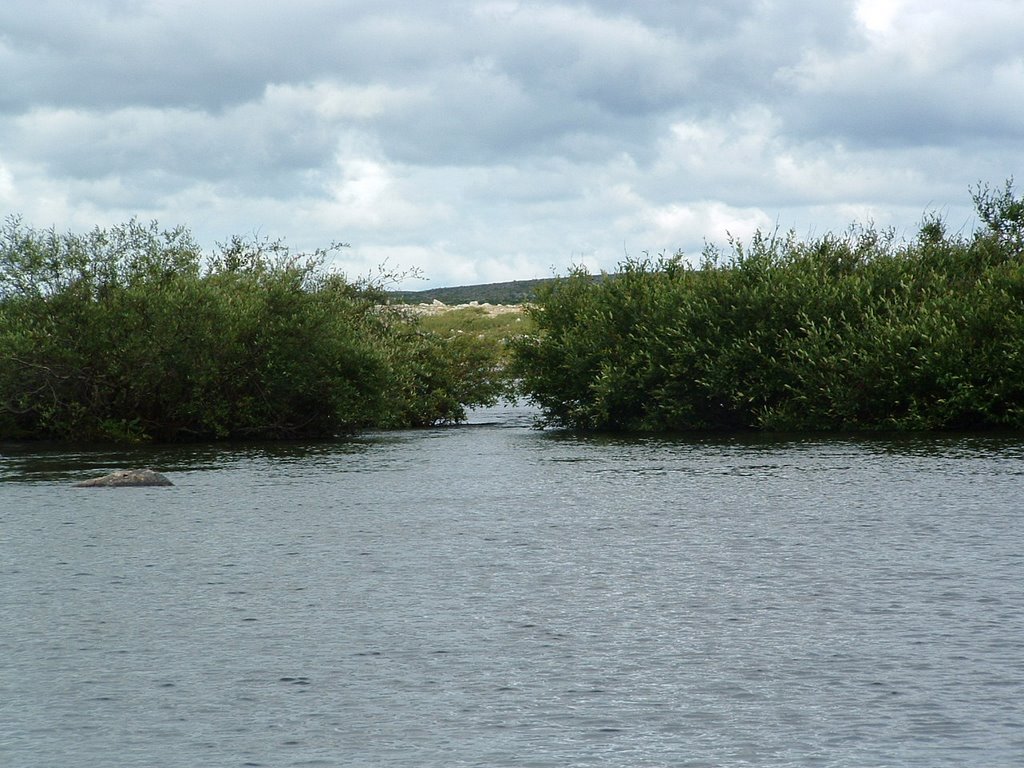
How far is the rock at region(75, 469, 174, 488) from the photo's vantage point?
32656 mm

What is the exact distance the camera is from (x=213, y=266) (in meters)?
62.1

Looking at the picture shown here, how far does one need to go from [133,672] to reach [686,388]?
43798 mm

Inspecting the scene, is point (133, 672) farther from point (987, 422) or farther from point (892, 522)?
point (987, 422)

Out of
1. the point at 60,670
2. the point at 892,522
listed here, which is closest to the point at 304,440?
the point at 892,522

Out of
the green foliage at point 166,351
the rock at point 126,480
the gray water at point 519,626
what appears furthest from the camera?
the green foliage at point 166,351

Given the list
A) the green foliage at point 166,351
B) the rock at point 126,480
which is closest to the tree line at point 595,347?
the green foliage at point 166,351

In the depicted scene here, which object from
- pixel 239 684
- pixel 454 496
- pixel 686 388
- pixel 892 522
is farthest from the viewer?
pixel 686 388

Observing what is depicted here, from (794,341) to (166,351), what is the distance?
24.1 metres

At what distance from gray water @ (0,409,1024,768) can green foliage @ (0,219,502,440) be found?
1896 cm

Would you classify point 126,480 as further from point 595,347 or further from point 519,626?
point 595,347

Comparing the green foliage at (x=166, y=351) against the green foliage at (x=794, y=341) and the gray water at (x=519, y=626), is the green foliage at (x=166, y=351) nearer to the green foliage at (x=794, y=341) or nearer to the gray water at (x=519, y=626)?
the green foliage at (x=794, y=341)

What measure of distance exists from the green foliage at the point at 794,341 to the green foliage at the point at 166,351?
9.09 metres

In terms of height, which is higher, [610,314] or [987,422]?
[610,314]

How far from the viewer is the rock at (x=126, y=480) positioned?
107ft
